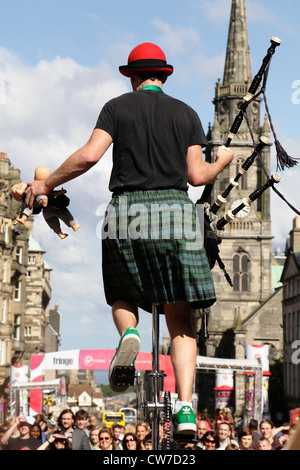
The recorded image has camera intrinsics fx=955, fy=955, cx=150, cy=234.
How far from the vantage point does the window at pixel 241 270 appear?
284ft

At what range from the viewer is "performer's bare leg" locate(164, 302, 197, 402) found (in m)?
4.70

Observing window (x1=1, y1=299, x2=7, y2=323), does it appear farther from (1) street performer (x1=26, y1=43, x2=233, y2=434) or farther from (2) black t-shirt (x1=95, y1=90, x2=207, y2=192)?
(2) black t-shirt (x1=95, y1=90, x2=207, y2=192)

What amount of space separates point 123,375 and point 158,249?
24.5 inches

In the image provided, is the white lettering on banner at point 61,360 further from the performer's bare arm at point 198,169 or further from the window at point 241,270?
the window at point 241,270

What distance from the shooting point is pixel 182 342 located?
471cm

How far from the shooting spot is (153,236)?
458 cm

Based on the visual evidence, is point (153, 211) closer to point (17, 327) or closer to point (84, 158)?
point (84, 158)

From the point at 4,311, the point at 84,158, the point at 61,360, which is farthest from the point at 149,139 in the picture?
the point at 4,311

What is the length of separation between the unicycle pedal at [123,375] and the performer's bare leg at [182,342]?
26cm

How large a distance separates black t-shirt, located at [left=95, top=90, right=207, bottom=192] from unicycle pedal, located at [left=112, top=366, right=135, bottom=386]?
88 centimetres

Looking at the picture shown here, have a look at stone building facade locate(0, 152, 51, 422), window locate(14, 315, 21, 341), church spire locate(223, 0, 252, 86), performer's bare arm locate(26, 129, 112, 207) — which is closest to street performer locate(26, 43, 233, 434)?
performer's bare arm locate(26, 129, 112, 207)

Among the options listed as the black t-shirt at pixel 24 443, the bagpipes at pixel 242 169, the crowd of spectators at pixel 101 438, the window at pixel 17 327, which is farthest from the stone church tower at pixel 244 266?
the bagpipes at pixel 242 169
